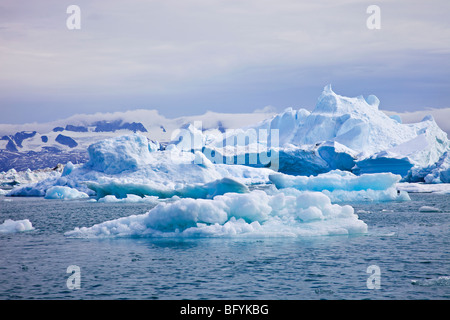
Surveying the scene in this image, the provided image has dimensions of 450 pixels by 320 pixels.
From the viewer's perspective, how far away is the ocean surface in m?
9.67

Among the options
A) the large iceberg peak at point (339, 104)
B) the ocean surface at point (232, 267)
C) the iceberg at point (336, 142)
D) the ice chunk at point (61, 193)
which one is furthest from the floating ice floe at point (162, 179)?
the large iceberg peak at point (339, 104)

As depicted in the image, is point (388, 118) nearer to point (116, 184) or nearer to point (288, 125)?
point (288, 125)

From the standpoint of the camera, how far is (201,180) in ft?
146

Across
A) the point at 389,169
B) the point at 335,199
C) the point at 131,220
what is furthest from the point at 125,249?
the point at 389,169

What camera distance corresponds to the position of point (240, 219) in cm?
1638

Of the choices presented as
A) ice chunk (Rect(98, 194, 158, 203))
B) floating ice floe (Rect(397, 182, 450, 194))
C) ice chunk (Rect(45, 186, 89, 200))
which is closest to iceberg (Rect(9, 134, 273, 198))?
ice chunk (Rect(98, 194, 158, 203))

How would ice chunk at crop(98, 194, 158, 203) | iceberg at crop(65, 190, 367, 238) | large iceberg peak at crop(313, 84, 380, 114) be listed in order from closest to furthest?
iceberg at crop(65, 190, 367, 238) → ice chunk at crop(98, 194, 158, 203) → large iceberg peak at crop(313, 84, 380, 114)

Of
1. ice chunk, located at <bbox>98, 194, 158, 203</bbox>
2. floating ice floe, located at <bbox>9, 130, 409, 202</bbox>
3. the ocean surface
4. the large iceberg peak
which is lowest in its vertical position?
the ocean surface

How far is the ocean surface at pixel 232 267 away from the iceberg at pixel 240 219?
1.00 ft

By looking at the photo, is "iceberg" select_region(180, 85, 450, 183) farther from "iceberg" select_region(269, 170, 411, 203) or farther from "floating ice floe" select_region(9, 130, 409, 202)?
"iceberg" select_region(269, 170, 411, 203)

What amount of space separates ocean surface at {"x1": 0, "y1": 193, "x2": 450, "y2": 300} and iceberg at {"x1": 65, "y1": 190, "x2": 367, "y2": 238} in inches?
12.0

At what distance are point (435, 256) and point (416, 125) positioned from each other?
2693 inches

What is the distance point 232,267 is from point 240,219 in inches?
181

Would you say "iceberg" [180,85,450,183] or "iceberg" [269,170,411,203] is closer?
"iceberg" [269,170,411,203]
